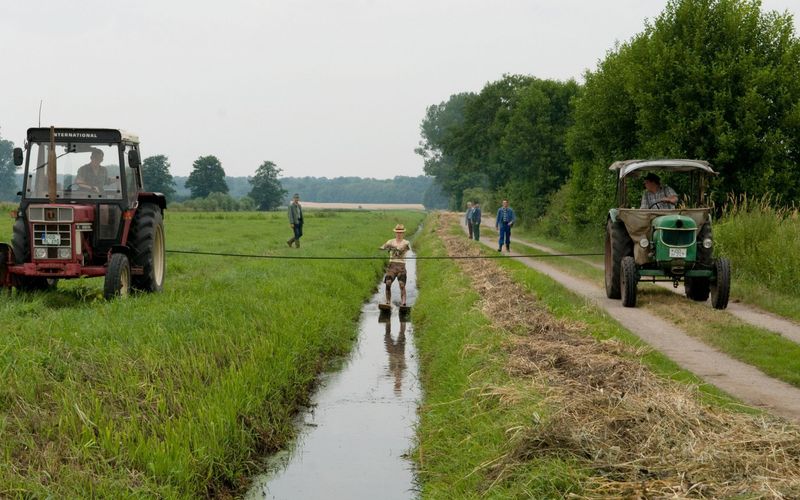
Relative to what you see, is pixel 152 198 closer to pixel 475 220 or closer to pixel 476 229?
pixel 475 220

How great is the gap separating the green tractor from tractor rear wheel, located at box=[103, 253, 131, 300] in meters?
7.98

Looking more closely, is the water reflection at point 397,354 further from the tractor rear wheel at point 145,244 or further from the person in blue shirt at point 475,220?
the person in blue shirt at point 475,220

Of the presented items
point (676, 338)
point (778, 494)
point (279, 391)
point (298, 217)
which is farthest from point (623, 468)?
point (298, 217)

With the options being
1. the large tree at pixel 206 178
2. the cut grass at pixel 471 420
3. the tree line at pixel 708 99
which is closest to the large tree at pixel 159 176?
the large tree at pixel 206 178

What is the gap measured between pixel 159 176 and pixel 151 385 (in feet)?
316

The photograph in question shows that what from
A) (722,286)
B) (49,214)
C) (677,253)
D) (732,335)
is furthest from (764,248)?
(49,214)

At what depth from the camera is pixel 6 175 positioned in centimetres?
12550

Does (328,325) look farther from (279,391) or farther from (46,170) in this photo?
Result: (46,170)

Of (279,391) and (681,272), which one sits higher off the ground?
(681,272)

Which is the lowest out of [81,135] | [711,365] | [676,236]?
[711,365]

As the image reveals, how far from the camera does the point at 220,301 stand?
12.3 meters

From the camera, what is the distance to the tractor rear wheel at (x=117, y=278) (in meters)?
11.9

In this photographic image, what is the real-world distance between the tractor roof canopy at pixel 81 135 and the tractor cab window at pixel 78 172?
0.08 meters

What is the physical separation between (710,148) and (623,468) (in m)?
19.0
